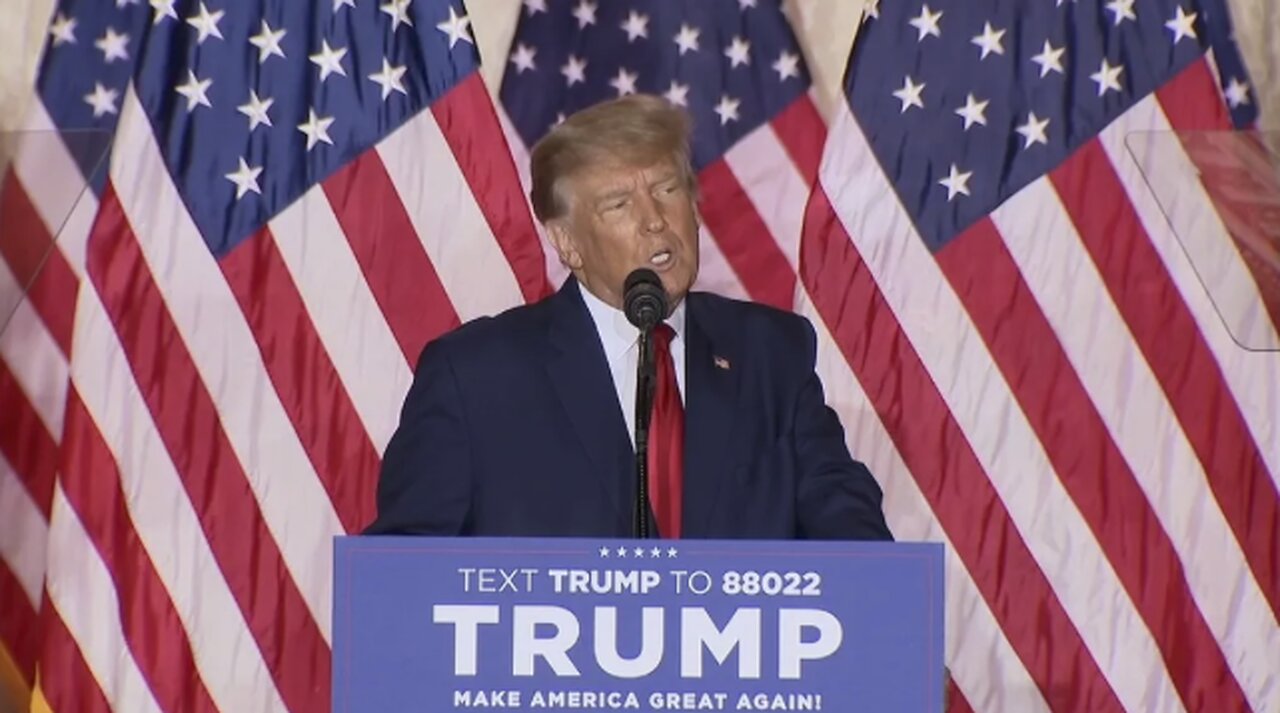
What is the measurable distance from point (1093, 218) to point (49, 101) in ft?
6.72

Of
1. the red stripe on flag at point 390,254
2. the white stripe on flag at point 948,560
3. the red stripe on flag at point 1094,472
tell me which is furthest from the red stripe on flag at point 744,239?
the red stripe on flag at point 390,254

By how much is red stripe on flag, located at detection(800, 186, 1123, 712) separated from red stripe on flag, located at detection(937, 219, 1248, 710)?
138 millimetres

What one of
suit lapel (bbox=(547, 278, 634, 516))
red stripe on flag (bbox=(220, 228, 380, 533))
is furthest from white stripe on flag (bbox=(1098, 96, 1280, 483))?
red stripe on flag (bbox=(220, 228, 380, 533))

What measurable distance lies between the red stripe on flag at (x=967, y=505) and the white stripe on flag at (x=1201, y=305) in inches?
19.9

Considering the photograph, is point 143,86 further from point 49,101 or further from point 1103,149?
point 1103,149

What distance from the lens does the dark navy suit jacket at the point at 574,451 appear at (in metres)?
3.04

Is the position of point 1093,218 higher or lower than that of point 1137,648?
higher

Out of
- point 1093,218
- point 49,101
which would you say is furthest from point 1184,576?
point 49,101

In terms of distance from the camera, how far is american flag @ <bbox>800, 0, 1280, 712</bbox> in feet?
12.8

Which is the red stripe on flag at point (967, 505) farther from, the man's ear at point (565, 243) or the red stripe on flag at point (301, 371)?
the red stripe on flag at point (301, 371)

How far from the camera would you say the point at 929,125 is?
154 inches

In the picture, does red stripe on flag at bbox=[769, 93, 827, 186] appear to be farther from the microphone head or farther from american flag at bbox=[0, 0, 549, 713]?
the microphone head

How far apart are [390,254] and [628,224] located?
884mm

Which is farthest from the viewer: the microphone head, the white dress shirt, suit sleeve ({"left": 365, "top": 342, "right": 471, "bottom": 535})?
the white dress shirt
